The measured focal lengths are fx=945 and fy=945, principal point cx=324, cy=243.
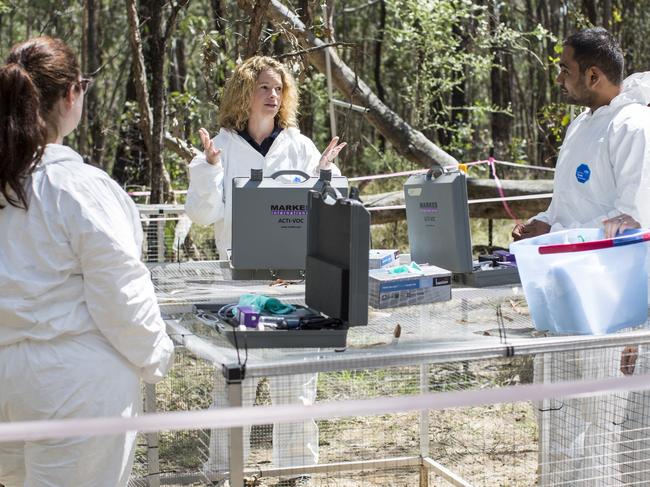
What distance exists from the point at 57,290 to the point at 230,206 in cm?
197

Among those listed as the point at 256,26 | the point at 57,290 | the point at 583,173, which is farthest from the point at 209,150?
the point at 256,26

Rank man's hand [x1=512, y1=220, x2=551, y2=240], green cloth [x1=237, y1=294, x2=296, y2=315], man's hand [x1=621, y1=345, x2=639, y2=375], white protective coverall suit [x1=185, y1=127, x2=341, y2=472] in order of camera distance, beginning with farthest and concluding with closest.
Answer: white protective coverall suit [x1=185, y1=127, x2=341, y2=472] < man's hand [x1=512, y1=220, x2=551, y2=240] < man's hand [x1=621, y1=345, x2=639, y2=375] < green cloth [x1=237, y1=294, x2=296, y2=315]

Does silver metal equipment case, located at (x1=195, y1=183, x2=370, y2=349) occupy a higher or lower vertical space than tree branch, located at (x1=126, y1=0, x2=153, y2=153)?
lower

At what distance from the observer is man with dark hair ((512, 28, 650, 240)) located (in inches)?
135

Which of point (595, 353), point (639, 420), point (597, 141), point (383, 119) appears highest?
point (383, 119)

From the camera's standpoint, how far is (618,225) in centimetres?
302

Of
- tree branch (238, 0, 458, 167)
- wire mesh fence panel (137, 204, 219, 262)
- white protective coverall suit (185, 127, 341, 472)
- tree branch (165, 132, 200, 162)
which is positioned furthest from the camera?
tree branch (238, 0, 458, 167)

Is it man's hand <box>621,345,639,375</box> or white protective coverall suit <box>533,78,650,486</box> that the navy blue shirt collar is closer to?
white protective coverall suit <box>533,78,650,486</box>

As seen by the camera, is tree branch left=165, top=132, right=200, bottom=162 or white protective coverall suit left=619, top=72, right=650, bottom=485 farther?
tree branch left=165, top=132, right=200, bottom=162

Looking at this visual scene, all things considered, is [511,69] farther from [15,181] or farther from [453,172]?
[15,181]

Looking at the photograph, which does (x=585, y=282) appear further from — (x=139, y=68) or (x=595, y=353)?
(x=139, y=68)

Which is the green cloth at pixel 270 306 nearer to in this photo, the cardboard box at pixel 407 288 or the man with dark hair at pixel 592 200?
the cardboard box at pixel 407 288

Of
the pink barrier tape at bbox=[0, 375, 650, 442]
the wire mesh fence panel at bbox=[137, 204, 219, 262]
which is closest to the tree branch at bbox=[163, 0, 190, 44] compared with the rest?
the wire mesh fence panel at bbox=[137, 204, 219, 262]

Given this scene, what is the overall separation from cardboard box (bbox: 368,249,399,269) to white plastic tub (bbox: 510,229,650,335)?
58 cm
